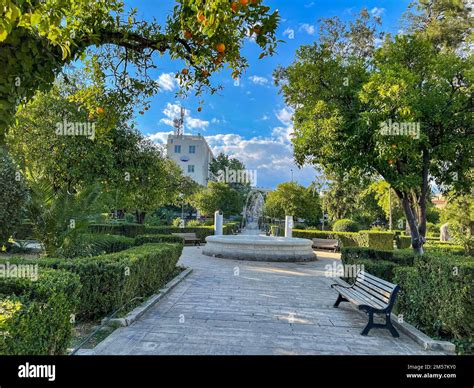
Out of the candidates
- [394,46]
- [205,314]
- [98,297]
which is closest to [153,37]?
[98,297]

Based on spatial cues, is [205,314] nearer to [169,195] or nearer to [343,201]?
[169,195]

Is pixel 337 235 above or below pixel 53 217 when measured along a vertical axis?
below

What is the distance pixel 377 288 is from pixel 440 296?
3.36ft

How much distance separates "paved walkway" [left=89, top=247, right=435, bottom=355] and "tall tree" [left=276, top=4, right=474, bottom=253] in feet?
12.3

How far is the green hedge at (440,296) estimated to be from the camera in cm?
450

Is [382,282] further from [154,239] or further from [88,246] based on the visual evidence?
[154,239]

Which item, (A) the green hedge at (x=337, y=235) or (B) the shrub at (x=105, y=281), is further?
(A) the green hedge at (x=337, y=235)

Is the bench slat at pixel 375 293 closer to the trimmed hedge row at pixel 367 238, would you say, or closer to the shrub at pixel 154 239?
the shrub at pixel 154 239
